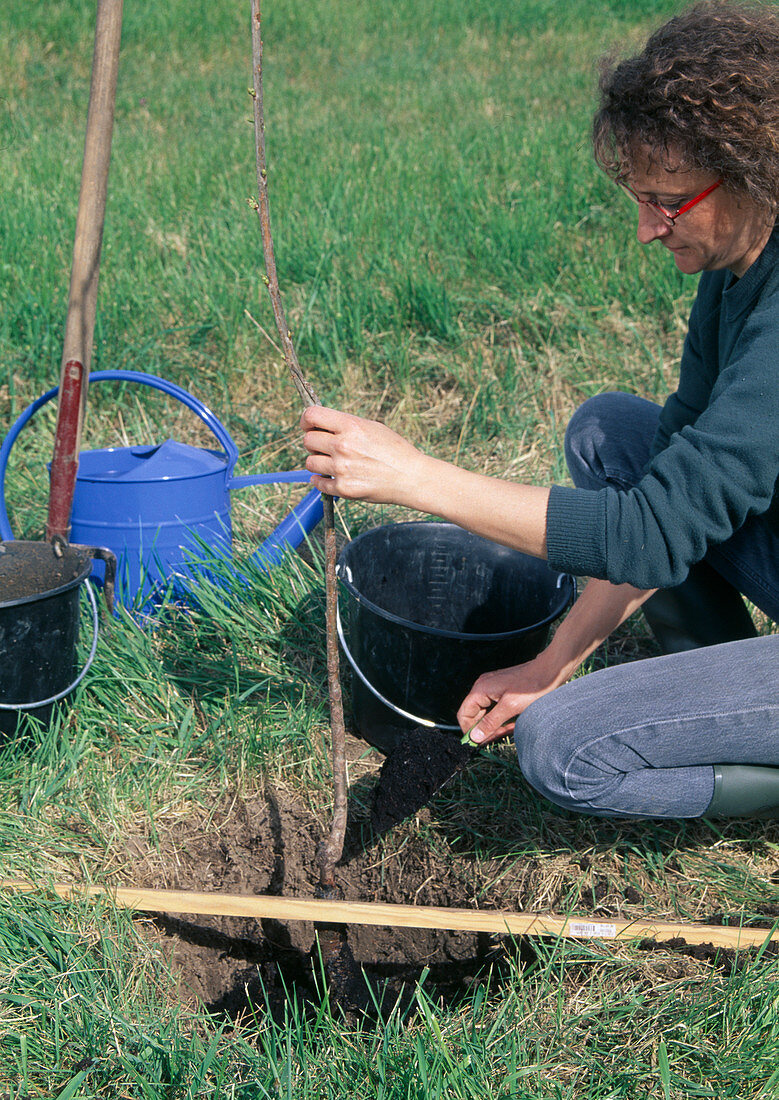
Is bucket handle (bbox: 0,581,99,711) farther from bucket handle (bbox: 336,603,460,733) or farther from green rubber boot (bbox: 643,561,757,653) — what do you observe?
green rubber boot (bbox: 643,561,757,653)

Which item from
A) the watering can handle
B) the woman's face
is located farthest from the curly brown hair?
the watering can handle

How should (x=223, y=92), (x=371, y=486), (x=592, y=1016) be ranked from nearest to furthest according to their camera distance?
(x=371, y=486)
(x=592, y=1016)
(x=223, y=92)

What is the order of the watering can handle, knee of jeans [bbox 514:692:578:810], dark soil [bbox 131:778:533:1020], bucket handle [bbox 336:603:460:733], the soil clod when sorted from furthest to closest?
the watering can handle
bucket handle [bbox 336:603:460:733]
the soil clod
dark soil [bbox 131:778:533:1020]
knee of jeans [bbox 514:692:578:810]

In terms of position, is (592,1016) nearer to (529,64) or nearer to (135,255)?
(135,255)

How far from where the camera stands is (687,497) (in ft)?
4.72

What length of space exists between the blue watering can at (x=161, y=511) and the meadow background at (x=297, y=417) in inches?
5.4

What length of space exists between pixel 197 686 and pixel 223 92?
20.1ft

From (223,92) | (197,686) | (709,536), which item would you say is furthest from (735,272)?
(223,92)

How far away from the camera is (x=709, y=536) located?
4.82 ft

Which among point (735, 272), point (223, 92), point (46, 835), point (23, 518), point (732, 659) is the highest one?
point (223, 92)

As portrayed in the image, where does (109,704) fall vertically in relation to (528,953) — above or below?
above

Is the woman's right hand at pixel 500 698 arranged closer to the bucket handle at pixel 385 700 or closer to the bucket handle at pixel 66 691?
the bucket handle at pixel 385 700

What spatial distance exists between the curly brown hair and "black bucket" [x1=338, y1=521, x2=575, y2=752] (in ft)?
3.06

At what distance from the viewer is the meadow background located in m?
1.47
